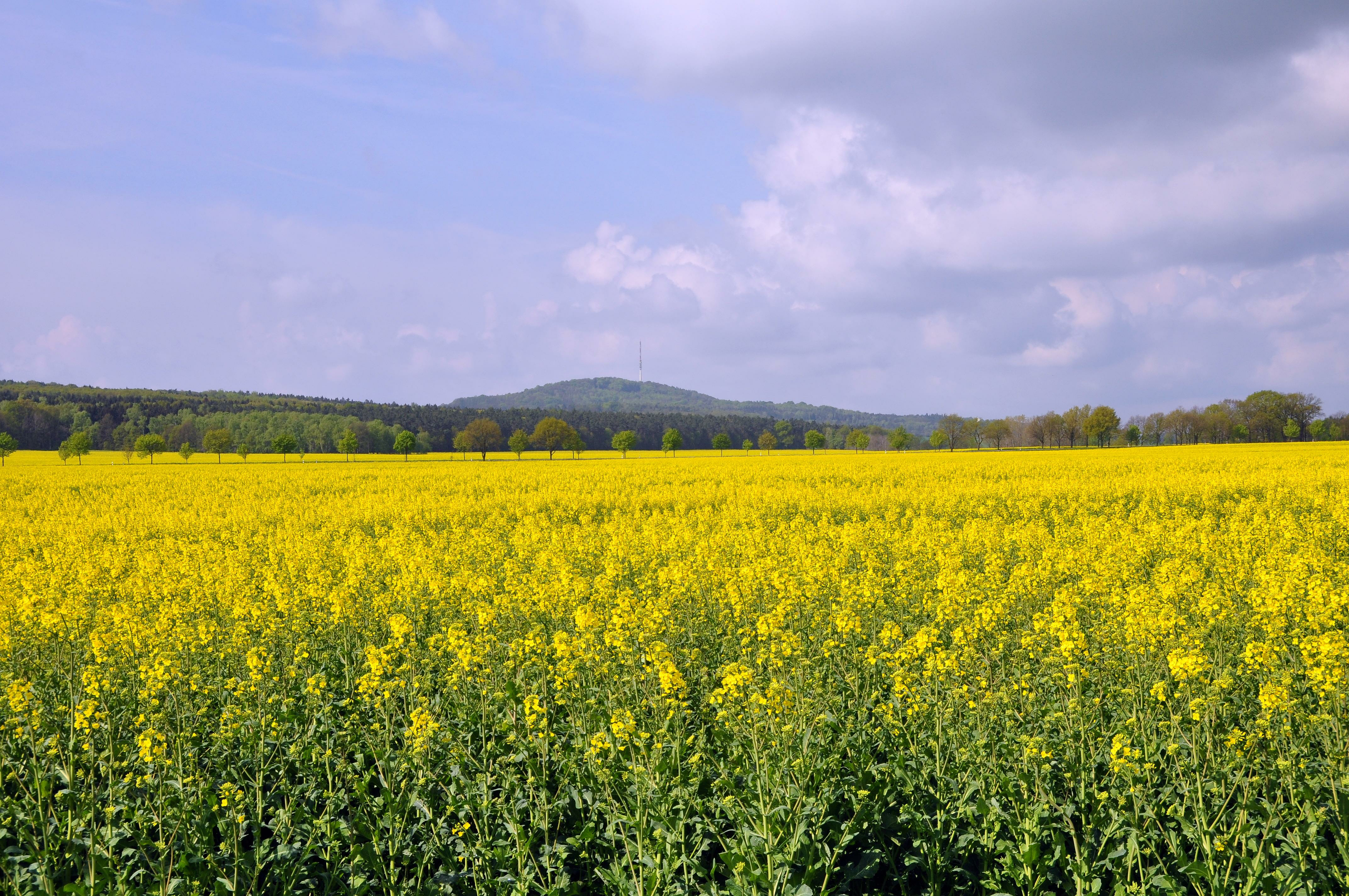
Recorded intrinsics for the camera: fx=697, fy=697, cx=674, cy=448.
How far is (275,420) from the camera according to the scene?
100875mm

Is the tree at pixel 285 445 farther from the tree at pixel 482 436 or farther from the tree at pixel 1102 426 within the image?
the tree at pixel 1102 426

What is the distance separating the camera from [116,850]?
194 inches

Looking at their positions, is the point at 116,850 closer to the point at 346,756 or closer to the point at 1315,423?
the point at 346,756

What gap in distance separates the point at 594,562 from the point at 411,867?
7681 mm

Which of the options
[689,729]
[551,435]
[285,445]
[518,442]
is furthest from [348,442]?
[689,729]

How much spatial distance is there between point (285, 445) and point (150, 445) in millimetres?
12655

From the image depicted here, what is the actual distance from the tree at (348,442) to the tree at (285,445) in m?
5.25

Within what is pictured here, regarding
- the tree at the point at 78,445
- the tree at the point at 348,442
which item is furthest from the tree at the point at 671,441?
the tree at the point at 78,445

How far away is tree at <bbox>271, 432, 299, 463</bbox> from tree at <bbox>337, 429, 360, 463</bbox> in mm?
5246

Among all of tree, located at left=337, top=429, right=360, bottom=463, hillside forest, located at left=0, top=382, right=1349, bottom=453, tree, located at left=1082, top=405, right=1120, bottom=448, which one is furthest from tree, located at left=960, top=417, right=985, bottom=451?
tree, located at left=337, top=429, right=360, bottom=463

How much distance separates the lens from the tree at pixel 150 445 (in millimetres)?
74312

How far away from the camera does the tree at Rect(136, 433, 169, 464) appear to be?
74.3 metres

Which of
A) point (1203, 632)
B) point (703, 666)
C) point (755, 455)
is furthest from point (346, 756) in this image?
point (755, 455)

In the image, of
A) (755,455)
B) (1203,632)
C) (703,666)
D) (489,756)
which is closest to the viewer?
(489,756)
